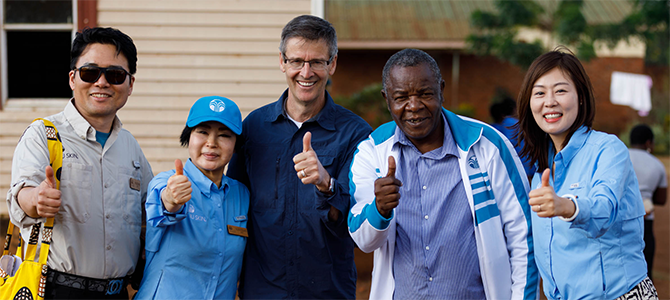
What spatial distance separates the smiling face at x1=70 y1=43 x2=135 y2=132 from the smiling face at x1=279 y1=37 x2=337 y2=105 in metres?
0.85

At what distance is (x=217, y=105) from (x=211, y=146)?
21 cm

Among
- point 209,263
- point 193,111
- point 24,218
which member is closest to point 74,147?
point 24,218

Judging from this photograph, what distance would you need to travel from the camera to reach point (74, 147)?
2586mm

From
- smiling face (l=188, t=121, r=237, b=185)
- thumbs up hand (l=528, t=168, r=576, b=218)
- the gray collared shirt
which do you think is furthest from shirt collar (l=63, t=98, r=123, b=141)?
thumbs up hand (l=528, t=168, r=576, b=218)

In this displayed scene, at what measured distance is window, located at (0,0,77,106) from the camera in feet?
19.2

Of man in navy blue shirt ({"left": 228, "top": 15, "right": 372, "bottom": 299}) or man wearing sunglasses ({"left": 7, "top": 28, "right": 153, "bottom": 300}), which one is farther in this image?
man in navy blue shirt ({"left": 228, "top": 15, "right": 372, "bottom": 299})

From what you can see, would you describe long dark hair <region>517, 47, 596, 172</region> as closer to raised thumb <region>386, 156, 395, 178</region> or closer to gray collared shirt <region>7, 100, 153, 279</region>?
raised thumb <region>386, 156, 395, 178</region>

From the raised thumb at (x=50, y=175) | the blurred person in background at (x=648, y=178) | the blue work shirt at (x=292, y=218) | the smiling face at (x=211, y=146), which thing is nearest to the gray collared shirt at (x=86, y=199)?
the raised thumb at (x=50, y=175)

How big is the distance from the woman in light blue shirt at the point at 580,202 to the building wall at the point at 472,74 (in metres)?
14.9

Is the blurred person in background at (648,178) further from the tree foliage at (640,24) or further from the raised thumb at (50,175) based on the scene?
the tree foliage at (640,24)

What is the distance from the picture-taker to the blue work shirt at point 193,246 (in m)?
2.53

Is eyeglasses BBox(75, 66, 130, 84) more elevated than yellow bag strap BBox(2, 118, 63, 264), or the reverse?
eyeglasses BBox(75, 66, 130, 84)

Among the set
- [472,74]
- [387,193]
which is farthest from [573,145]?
[472,74]

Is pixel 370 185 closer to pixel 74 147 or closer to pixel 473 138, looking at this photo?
pixel 473 138
